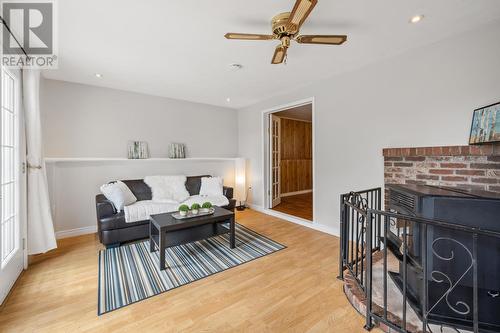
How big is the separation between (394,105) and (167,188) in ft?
12.5

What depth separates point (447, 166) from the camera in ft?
7.47

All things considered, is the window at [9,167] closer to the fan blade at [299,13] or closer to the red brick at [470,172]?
the fan blade at [299,13]

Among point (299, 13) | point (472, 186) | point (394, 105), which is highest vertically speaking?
point (299, 13)

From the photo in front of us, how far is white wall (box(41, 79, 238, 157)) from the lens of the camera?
3422 millimetres

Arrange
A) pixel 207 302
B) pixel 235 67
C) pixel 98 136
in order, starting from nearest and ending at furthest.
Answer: pixel 207 302 → pixel 235 67 → pixel 98 136

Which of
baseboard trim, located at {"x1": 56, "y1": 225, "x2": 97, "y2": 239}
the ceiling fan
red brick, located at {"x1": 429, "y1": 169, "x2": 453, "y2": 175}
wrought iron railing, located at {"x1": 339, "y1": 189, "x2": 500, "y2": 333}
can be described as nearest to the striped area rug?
baseboard trim, located at {"x1": 56, "y1": 225, "x2": 97, "y2": 239}

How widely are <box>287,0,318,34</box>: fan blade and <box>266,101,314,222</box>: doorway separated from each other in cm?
316

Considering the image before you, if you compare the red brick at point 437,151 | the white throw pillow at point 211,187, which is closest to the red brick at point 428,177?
the red brick at point 437,151

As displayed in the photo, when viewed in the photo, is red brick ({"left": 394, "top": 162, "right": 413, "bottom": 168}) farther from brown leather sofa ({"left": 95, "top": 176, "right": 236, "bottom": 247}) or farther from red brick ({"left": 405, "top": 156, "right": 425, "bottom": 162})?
brown leather sofa ({"left": 95, "top": 176, "right": 236, "bottom": 247})

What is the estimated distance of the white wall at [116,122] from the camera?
3.42 m

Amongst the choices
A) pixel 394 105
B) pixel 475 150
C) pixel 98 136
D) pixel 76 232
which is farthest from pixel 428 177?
pixel 76 232

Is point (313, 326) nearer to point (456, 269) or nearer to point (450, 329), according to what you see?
point (450, 329)

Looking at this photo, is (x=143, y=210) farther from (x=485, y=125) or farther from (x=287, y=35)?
(x=485, y=125)

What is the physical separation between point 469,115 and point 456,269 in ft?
5.14
